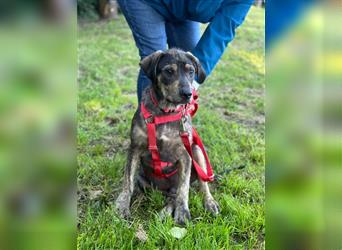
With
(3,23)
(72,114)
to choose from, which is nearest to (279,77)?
(72,114)

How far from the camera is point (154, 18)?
464cm

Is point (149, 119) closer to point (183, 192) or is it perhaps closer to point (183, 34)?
point (183, 192)

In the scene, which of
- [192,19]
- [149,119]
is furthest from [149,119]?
[192,19]

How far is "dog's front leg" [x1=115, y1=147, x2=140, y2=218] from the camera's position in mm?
3934

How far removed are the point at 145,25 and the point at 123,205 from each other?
1.85 metres

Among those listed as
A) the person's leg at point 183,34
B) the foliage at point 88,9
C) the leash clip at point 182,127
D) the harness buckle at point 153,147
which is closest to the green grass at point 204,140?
the harness buckle at point 153,147

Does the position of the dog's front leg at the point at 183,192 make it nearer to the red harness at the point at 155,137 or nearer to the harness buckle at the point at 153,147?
the red harness at the point at 155,137

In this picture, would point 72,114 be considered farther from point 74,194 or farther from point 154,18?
point 154,18

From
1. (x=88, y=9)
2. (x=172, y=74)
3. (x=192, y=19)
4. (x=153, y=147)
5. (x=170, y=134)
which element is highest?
(x=88, y=9)

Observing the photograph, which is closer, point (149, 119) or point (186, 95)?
point (186, 95)

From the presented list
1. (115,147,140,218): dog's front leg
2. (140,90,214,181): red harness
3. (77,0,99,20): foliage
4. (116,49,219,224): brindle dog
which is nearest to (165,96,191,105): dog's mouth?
(116,49,219,224): brindle dog

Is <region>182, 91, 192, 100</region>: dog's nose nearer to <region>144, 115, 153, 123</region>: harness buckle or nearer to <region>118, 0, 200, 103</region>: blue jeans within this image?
<region>144, 115, 153, 123</region>: harness buckle

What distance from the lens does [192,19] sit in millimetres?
4727

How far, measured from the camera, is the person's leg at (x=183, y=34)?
5.03 meters
